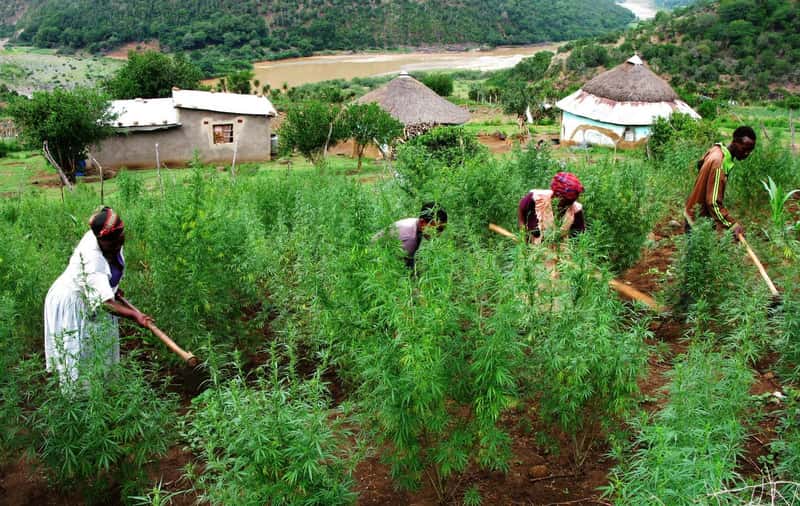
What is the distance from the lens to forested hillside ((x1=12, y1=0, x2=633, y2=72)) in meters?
64.1

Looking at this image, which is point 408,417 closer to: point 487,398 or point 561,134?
point 487,398

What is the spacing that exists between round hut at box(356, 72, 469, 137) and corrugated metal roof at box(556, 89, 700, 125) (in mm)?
3945

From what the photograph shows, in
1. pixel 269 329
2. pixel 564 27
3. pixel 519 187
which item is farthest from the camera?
pixel 564 27

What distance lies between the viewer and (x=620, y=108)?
21656 millimetres

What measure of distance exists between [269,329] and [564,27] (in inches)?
3353

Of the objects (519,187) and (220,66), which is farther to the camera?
(220,66)

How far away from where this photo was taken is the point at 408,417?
2959 mm

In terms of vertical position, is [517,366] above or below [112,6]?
below

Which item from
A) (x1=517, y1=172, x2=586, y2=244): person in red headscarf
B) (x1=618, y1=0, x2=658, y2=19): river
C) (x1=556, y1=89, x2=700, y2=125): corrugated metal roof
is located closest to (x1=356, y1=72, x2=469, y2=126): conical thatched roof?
(x1=556, y1=89, x2=700, y2=125): corrugated metal roof

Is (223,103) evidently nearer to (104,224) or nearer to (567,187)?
(567,187)

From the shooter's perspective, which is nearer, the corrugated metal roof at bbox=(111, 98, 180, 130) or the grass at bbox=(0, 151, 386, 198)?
the grass at bbox=(0, 151, 386, 198)

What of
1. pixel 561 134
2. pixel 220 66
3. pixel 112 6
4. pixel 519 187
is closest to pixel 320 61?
pixel 220 66

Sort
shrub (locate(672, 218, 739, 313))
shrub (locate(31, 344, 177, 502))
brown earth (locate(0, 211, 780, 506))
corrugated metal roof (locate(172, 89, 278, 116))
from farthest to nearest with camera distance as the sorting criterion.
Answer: corrugated metal roof (locate(172, 89, 278, 116)) → shrub (locate(672, 218, 739, 313)) → brown earth (locate(0, 211, 780, 506)) → shrub (locate(31, 344, 177, 502))

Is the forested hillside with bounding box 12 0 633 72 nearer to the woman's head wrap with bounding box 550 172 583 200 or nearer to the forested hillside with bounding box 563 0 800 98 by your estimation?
the forested hillside with bounding box 563 0 800 98
